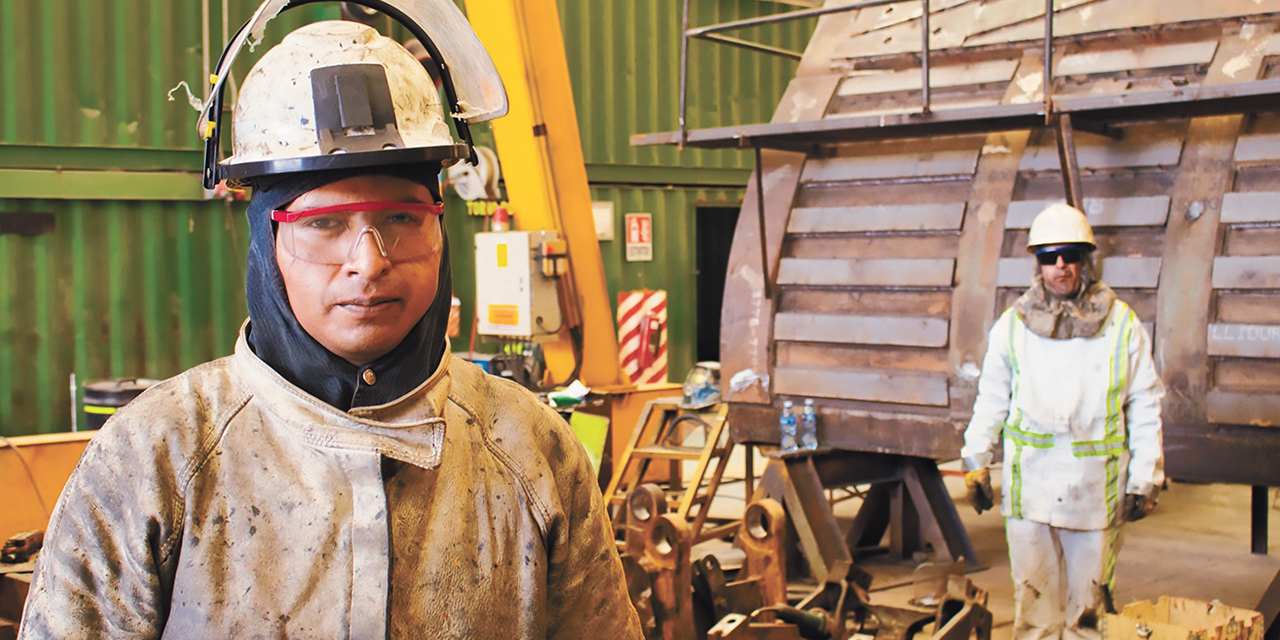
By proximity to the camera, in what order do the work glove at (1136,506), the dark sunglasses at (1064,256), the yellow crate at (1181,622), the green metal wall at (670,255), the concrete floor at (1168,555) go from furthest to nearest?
the green metal wall at (670,255)
the concrete floor at (1168,555)
the dark sunglasses at (1064,256)
the work glove at (1136,506)
the yellow crate at (1181,622)

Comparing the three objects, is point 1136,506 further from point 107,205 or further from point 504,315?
point 107,205

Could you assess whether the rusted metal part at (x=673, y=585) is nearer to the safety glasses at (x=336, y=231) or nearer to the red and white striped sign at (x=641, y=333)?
the safety glasses at (x=336, y=231)

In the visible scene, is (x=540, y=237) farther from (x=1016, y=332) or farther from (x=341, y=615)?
(x=341, y=615)

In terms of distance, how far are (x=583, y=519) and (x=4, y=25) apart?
759 centimetres

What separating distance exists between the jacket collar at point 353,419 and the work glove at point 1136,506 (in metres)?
4.07

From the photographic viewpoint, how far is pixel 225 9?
8.47m

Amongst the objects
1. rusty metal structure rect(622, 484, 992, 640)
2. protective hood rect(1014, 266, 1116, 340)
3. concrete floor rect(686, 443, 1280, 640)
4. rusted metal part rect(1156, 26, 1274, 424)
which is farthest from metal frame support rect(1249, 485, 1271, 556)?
rusty metal structure rect(622, 484, 992, 640)

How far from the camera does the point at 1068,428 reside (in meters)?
4.96

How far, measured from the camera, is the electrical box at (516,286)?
793 cm

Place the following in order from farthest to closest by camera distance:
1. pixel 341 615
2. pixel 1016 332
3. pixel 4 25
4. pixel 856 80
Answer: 1. pixel 4 25
2. pixel 856 80
3. pixel 1016 332
4. pixel 341 615

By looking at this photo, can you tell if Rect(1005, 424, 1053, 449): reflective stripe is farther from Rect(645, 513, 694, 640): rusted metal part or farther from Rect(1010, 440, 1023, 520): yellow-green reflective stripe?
Rect(645, 513, 694, 640): rusted metal part

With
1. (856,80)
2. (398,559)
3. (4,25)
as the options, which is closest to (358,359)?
(398,559)

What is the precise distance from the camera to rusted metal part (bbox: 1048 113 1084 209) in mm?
5480

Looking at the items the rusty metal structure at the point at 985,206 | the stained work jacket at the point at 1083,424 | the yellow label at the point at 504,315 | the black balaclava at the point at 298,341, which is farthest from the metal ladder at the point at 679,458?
the black balaclava at the point at 298,341
